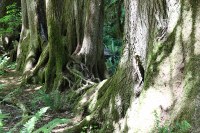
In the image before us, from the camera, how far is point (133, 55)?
16.3 ft

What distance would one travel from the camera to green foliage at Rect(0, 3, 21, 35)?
52.1 feet

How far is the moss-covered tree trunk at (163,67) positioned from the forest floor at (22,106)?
1.96m

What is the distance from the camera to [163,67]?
414 cm

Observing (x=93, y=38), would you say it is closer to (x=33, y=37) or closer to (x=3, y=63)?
(x=3, y=63)

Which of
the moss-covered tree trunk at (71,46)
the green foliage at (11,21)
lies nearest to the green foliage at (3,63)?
the moss-covered tree trunk at (71,46)

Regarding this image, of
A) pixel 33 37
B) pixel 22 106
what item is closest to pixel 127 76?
pixel 22 106

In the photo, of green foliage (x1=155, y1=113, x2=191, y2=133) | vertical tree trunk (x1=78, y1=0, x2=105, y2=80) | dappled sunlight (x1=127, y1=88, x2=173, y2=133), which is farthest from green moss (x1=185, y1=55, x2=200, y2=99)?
vertical tree trunk (x1=78, y1=0, x2=105, y2=80)

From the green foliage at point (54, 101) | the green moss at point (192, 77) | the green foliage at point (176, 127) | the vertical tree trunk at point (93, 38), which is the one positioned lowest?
the green foliage at point (54, 101)

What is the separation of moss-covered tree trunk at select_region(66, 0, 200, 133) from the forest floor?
77.0 inches

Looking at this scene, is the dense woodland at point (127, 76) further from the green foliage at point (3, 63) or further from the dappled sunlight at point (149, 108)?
the green foliage at point (3, 63)

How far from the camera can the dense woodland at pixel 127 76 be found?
3.97m

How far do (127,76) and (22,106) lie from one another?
344 centimetres

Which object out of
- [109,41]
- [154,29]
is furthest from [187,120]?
[109,41]

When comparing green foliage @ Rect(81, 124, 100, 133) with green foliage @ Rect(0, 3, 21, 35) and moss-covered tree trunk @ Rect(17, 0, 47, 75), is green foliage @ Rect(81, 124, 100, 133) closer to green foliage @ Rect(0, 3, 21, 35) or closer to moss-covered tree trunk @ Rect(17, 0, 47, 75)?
moss-covered tree trunk @ Rect(17, 0, 47, 75)
